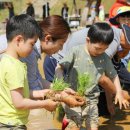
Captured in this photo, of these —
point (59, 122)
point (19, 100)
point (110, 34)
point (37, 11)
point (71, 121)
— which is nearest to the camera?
point (19, 100)

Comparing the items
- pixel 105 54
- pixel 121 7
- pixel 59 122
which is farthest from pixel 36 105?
pixel 121 7

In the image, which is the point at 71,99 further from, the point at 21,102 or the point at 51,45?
the point at 21,102

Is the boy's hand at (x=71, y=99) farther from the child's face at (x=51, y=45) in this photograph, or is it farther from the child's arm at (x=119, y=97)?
the child's arm at (x=119, y=97)

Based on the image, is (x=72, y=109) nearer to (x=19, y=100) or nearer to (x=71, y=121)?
(x=71, y=121)

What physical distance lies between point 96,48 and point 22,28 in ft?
4.56

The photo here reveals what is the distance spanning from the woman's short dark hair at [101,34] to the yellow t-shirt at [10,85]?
1.29 metres

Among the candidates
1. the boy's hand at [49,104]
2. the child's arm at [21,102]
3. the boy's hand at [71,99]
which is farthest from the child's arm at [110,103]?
the child's arm at [21,102]

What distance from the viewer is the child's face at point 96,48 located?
4471 millimetres

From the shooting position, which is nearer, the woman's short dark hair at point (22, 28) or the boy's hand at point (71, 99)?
the woman's short dark hair at point (22, 28)

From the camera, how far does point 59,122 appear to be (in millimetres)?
5652

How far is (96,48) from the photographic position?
4547 millimetres

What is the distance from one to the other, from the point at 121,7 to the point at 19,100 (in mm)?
3055

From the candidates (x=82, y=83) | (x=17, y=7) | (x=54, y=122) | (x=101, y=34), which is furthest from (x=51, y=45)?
(x=17, y=7)

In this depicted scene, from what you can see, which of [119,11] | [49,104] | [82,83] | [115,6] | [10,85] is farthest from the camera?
[115,6]
